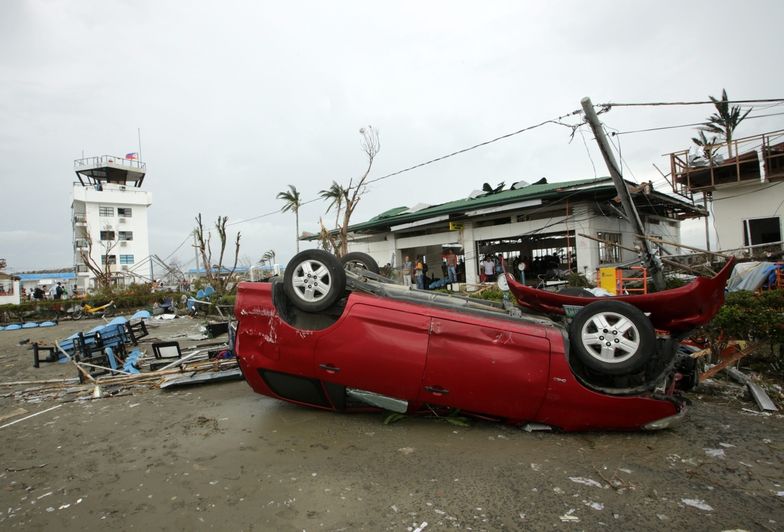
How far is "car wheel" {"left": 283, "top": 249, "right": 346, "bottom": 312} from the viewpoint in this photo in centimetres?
446

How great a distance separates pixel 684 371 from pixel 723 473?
4.64 ft

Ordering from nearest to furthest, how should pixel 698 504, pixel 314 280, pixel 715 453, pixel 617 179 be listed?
pixel 698 504
pixel 715 453
pixel 314 280
pixel 617 179

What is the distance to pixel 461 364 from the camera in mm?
4078

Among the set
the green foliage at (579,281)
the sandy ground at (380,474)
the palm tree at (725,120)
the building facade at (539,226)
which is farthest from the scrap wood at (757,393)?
the palm tree at (725,120)

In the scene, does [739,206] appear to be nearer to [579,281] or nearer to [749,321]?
[579,281]

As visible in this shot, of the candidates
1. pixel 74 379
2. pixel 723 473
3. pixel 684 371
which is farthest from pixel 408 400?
pixel 74 379

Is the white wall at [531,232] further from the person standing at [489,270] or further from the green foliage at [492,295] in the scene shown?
the green foliage at [492,295]

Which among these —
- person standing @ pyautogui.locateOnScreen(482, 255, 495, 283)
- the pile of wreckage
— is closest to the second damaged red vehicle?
the pile of wreckage

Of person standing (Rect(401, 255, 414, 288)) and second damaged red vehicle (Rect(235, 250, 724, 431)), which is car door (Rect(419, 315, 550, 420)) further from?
person standing (Rect(401, 255, 414, 288))

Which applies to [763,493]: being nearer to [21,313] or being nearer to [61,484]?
[61,484]

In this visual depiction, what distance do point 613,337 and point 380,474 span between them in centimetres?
242

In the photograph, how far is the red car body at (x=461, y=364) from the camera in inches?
157

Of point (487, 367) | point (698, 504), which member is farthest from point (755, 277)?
point (487, 367)

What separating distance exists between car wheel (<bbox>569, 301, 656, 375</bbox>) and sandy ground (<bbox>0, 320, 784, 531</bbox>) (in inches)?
30.4
